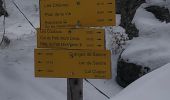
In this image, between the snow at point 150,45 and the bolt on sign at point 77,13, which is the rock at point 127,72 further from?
the bolt on sign at point 77,13

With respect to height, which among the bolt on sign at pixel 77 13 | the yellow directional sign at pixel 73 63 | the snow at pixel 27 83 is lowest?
the snow at pixel 27 83

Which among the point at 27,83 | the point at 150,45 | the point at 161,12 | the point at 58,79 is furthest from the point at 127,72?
the point at 161,12

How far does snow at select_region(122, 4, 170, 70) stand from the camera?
6387 millimetres

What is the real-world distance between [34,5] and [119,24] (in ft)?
20.4

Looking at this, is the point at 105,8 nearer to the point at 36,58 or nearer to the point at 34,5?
the point at 36,58

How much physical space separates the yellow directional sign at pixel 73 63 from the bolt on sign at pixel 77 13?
0.79ft

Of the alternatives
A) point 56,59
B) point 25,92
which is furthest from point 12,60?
point 56,59

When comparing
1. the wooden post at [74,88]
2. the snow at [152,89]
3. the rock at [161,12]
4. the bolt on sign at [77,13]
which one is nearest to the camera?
the snow at [152,89]

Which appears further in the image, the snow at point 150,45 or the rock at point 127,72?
the rock at point 127,72

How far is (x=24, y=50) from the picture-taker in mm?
8305

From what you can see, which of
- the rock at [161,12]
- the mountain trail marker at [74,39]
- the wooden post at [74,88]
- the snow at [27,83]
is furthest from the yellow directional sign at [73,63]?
the rock at [161,12]

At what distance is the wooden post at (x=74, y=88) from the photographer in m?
3.95

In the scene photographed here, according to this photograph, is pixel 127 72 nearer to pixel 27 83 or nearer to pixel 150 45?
pixel 150 45

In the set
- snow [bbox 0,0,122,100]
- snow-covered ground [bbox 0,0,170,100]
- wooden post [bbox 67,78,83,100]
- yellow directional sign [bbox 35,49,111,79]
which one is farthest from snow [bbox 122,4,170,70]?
yellow directional sign [bbox 35,49,111,79]
